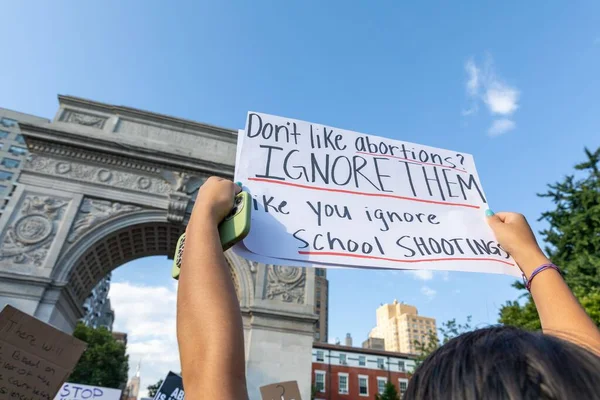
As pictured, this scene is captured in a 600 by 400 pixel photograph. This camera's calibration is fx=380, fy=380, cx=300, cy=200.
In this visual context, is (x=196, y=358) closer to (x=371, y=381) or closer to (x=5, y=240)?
(x=5, y=240)

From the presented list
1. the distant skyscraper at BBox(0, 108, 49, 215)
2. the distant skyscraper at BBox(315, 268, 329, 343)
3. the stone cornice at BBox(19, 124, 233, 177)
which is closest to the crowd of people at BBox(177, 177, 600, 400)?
the stone cornice at BBox(19, 124, 233, 177)

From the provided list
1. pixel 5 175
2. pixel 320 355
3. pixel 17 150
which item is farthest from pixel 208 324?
pixel 17 150

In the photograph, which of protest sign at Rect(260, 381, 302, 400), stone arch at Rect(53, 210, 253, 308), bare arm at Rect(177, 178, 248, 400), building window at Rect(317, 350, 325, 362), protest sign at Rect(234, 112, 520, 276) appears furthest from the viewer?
building window at Rect(317, 350, 325, 362)

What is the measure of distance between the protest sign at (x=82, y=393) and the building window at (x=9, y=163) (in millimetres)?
50590

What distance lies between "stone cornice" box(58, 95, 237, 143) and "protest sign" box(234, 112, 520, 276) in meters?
14.7

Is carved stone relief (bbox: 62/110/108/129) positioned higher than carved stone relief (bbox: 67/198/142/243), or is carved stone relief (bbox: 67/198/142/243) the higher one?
carved stone relief (bbox: 62/110/108/129)

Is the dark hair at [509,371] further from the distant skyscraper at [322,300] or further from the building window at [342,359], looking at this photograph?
the distant skyscraper at [322,300]

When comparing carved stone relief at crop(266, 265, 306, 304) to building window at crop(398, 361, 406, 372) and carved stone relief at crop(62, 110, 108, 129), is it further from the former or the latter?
building window at crop(398, 361, 406, 372)

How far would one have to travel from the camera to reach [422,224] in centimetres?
196

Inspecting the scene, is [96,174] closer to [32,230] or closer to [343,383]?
[32,230]

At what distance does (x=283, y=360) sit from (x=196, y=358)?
41.6 ft

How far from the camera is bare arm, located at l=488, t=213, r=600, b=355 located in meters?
1.12

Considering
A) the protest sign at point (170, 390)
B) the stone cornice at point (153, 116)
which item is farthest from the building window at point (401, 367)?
the protest sign at point (170, 390)

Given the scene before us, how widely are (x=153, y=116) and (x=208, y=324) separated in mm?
16808
